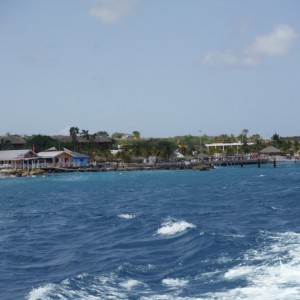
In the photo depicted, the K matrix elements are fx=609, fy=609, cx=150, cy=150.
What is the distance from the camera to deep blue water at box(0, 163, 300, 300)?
2312 centimetres

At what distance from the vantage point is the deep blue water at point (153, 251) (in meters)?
23.1

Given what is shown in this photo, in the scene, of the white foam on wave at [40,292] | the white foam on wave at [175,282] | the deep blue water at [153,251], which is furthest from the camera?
the white foam on wave at [175,282]

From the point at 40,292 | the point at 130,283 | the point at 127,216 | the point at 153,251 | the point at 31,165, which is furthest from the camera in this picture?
the point at 31,165

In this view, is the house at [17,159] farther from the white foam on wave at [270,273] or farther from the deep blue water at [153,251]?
the white foam on wave at [270,273]

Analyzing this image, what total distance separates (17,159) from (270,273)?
11780cm

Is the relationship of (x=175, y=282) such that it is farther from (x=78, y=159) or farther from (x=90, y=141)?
(x=90, y=141)

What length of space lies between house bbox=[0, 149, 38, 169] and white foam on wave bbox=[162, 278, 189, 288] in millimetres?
115642

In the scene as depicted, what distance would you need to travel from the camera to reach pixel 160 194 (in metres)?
66.7

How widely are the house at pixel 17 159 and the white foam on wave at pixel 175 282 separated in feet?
379

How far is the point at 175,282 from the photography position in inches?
947

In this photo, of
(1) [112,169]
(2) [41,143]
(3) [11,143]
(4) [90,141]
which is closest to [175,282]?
(1) [112,169]

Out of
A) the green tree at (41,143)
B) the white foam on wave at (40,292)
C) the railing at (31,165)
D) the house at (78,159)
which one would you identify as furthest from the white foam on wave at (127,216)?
the green tree at (41,143)

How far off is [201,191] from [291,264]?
4422 centimetres

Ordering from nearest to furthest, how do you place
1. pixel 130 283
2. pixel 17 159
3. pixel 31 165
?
pixel 130 283
pixel 17 159
pixel 31 165
